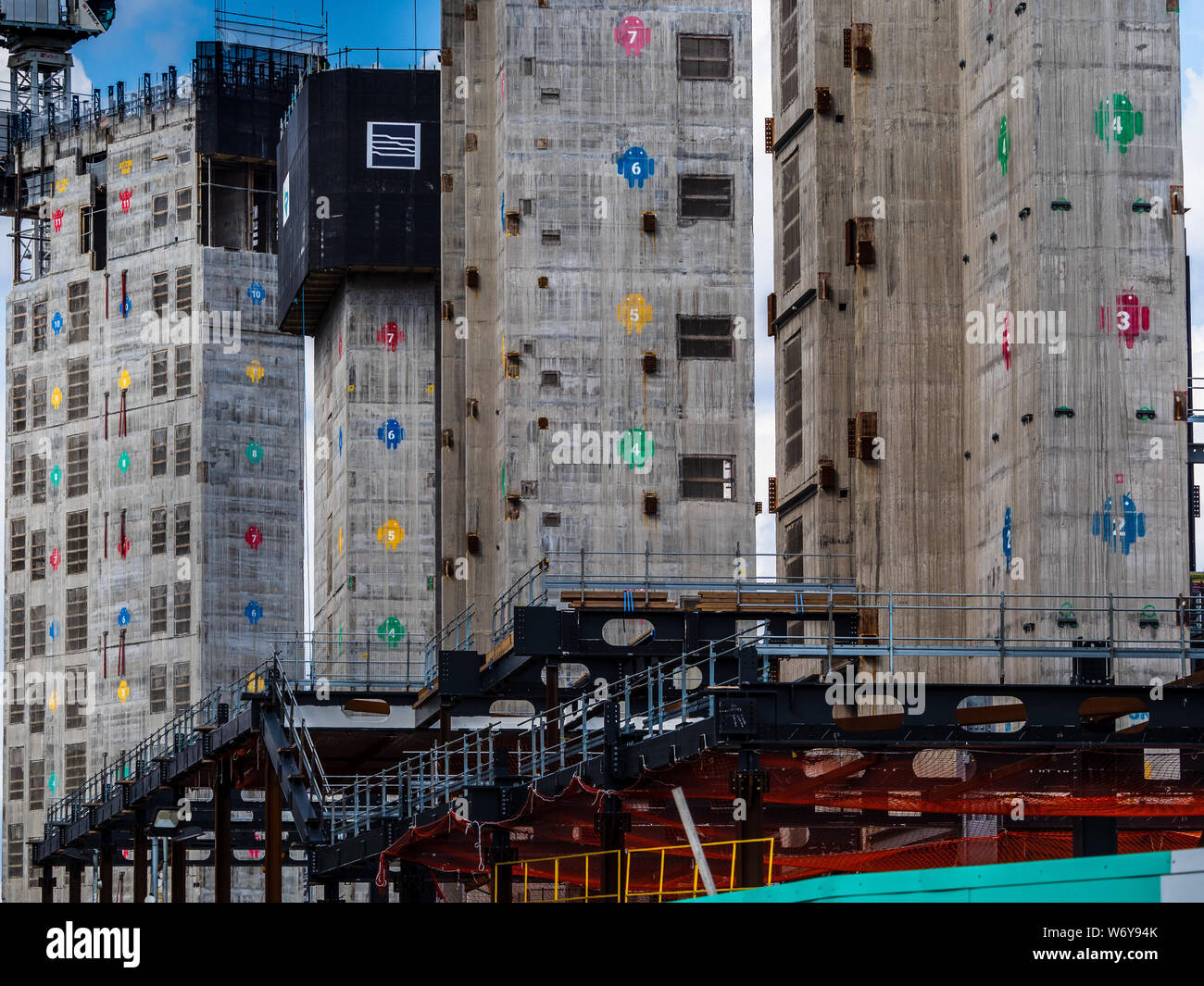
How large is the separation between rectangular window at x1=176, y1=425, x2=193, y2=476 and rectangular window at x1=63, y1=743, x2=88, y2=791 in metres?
14.6

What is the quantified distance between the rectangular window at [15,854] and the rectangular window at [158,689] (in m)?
12.1

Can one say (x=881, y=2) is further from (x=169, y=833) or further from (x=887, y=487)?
(x=169, y=833)

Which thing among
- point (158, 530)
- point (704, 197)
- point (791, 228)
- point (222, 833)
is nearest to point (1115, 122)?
point (791, 228)

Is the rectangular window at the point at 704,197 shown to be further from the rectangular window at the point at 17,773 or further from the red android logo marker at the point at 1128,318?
the rectangular window at the point at 17,773

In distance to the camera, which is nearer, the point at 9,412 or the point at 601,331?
the point at 601,331

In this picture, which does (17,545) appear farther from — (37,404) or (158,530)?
(158,530)

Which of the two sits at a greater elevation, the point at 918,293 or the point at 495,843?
the point at 918,293

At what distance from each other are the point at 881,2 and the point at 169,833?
39.8 meters

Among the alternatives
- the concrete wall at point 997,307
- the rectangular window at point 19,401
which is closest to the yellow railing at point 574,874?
the concrete wall at point 997,307

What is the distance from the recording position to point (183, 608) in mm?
105438

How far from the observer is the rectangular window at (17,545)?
115 metres

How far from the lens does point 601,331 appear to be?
6619 centimetres

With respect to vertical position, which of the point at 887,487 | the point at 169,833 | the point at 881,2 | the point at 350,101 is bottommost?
the point at 169,833
